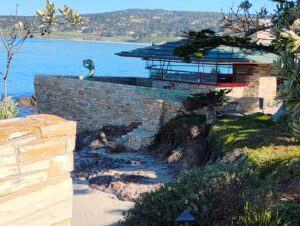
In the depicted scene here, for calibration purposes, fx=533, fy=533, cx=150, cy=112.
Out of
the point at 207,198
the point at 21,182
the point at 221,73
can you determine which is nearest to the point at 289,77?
the point at 207,198

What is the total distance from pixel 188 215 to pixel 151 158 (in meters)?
10.4

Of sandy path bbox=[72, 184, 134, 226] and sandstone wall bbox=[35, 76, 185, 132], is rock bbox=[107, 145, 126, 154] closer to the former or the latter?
sandstone wall bbox=[35, 76, 185, 132]

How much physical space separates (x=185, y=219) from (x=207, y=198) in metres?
0.59

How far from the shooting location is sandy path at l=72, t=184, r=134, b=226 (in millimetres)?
10820

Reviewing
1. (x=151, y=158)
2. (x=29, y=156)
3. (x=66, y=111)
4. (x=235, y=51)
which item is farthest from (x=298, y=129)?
(x=66, y=111)

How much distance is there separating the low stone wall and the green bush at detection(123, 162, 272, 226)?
2.48 meters

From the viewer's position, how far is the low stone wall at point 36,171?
3938 millimetres

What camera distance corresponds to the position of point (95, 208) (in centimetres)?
1181

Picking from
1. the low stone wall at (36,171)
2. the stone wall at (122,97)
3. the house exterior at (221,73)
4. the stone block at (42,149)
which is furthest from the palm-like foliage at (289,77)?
the house exterior at (221,73)

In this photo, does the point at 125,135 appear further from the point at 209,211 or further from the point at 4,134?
the point at 4,134

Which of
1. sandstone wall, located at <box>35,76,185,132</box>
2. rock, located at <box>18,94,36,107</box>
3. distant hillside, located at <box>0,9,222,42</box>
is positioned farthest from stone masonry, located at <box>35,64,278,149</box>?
distant hillside, located at <box>0,9,222,42</box>

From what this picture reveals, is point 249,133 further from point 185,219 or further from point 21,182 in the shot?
point 21,182

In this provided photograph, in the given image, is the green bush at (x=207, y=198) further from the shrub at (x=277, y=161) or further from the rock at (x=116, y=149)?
the rock at (x=116, y=149)

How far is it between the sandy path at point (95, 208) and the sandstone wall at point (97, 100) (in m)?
6.10
